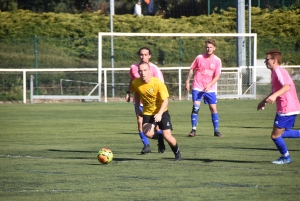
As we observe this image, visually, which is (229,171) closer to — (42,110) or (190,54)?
(42,110)

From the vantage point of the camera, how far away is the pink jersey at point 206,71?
16.6 m

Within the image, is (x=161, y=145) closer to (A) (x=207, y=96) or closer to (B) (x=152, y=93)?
(B) (x=152, y=93)

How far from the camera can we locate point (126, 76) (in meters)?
33.5

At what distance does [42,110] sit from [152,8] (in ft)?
48.5

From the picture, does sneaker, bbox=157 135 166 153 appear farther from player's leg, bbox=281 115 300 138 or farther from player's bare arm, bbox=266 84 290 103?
player's bare arm, bbox=266 84 290 103

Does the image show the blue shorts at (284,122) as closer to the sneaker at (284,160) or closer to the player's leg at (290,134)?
the sneaker at (284,160)

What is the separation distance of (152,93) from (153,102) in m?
0.20

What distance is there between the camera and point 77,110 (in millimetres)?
25812

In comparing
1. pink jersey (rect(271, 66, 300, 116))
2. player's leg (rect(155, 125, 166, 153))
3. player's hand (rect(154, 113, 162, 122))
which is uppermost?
pink jersey (rect(271, 66, 300, 116))

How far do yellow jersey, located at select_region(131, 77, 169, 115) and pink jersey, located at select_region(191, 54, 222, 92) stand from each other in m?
5.19

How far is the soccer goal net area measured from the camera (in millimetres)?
31141

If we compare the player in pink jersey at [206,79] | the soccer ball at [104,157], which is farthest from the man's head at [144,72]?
the player in pink jersey at [206,79]

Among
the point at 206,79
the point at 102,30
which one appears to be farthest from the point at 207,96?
the point at 102,30

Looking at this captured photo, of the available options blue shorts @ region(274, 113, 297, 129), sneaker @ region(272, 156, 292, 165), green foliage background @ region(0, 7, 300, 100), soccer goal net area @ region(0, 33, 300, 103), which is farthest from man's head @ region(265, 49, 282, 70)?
green foliage background @ region(0, 7, 300, 100)
